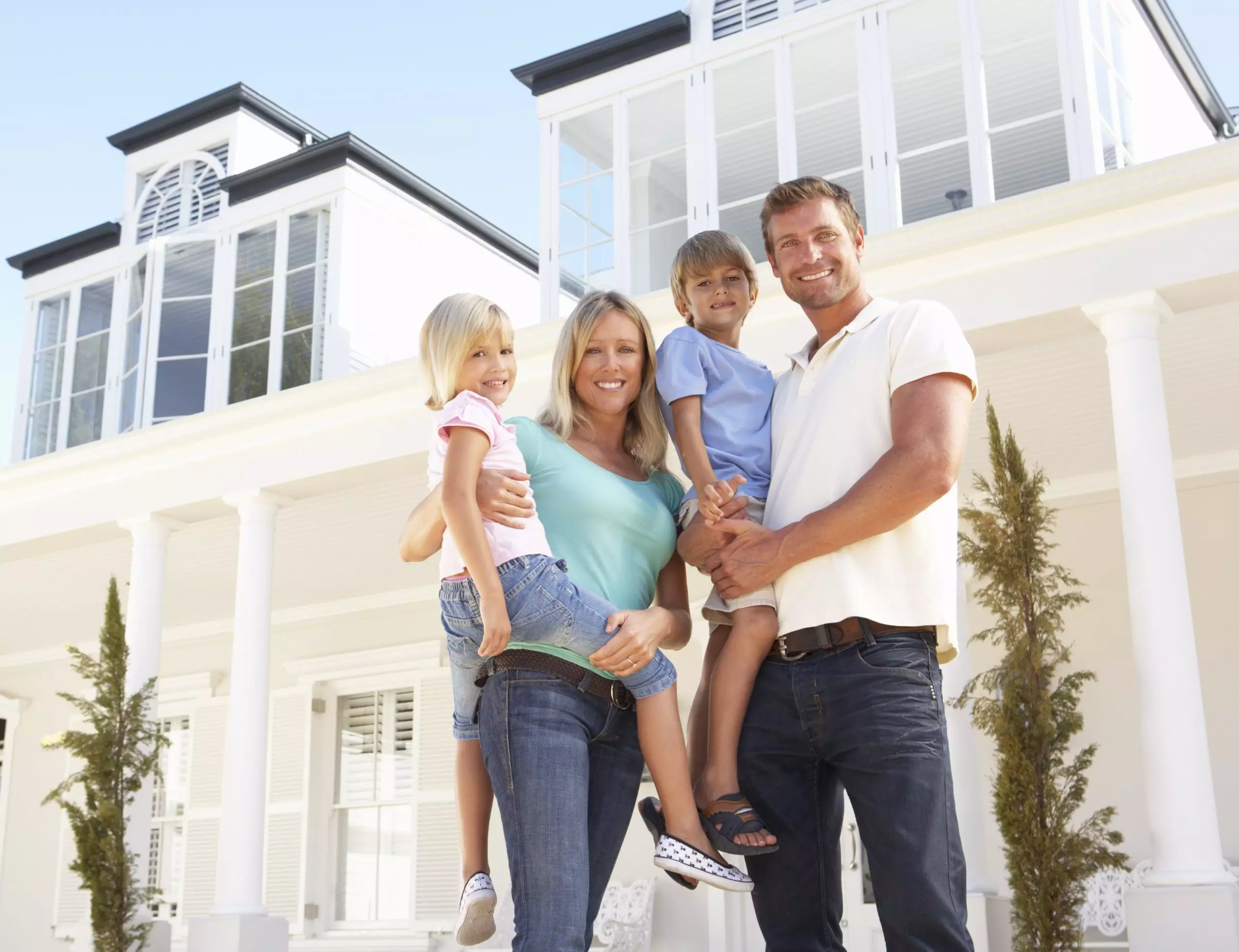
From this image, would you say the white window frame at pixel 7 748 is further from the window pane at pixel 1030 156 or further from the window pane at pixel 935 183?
the window pane at pixel 1030 156

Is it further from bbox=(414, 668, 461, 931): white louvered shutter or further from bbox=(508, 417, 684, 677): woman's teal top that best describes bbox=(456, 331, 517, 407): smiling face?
bbox=(414, 668, 461, 931): white louvered shutter

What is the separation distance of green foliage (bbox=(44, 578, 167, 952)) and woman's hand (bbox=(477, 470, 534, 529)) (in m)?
7.16

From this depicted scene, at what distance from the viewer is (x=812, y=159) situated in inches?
392

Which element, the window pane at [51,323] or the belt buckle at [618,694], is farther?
the window pane at [51,323]

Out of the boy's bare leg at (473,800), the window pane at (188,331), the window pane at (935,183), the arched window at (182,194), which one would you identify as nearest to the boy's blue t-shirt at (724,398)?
the boy's bare leg at (473,800)

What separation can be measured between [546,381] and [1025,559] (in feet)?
9.53

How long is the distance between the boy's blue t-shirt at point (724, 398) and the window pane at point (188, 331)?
34.6ft

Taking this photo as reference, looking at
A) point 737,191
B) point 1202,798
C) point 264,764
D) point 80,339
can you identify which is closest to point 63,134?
point 80,339

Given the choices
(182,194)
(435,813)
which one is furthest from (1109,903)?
(182,194)

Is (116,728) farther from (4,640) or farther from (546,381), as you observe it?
(4,640)

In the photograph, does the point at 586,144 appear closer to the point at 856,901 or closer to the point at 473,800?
the point at 856,901

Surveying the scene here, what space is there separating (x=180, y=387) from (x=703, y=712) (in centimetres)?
1075

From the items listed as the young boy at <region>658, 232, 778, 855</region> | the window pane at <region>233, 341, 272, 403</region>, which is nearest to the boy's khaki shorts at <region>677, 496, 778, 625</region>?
the young boy at <region>658, 232, 778, 855</region>

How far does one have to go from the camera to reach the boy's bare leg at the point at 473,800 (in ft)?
7.60
